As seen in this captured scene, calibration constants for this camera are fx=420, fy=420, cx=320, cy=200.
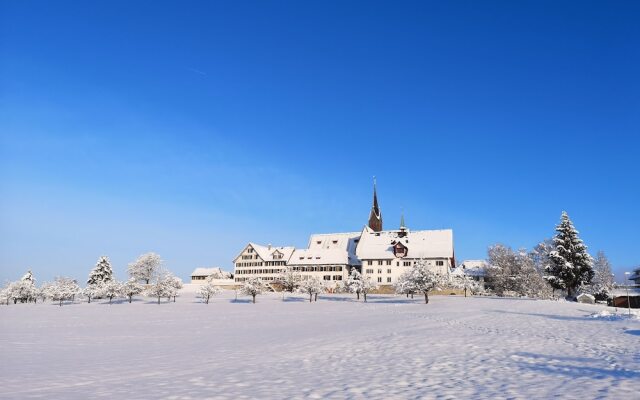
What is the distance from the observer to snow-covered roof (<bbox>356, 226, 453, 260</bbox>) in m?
99.6

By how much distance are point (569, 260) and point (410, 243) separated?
4425 centimetres

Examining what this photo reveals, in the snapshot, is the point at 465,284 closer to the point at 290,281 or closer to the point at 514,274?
the point at 514,274

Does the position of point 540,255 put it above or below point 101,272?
above

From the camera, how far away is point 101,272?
104m

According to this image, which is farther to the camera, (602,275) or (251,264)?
(251,264)

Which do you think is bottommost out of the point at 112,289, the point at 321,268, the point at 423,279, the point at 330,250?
the point at 112,289

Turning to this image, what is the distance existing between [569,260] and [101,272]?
101m

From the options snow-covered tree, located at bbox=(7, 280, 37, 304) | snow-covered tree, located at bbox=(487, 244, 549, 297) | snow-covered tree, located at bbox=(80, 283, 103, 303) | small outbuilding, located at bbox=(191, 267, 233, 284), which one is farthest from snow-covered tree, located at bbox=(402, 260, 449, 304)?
snow-covered tree, located at bbox=(7, 280, 37, 304)

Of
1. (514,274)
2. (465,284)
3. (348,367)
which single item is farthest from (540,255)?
(348,367)

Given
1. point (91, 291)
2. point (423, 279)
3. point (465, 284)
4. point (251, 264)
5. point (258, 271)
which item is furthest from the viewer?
point (251, 264)

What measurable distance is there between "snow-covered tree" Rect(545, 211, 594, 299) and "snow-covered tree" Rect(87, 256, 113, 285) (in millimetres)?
95693

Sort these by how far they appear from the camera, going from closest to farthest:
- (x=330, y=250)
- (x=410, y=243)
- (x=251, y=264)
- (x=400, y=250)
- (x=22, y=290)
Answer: (x=22, y=290) → (x=400, y=250) → (x=410, y=243) → (x=330, y=250) → (x=251, y=264)

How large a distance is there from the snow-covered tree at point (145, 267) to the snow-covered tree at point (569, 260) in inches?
3692

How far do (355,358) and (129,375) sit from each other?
7747 mm
